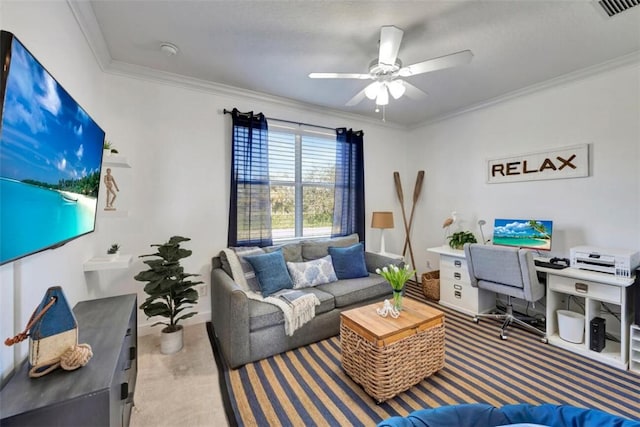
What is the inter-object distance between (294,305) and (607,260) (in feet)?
8.74

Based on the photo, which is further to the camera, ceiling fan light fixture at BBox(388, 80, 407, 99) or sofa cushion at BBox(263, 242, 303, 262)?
sofa cushion at BBox(263, 242, 303, 262)

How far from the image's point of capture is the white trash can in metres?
2.28

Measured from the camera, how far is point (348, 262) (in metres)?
3.09

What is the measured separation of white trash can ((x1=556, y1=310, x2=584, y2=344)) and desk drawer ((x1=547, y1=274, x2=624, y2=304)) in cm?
23

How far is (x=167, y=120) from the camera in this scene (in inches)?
106

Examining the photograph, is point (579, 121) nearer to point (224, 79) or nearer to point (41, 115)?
point (224, 79)

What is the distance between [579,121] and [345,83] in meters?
2.44

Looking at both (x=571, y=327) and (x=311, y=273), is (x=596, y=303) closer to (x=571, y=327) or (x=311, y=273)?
(x=571, y=327)

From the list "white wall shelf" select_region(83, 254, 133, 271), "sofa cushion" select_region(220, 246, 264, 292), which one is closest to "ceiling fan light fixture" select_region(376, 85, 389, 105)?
"sofa cushion" select_region(220, 246, 264, 292)

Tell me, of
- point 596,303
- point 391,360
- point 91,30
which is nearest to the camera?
point 391,360

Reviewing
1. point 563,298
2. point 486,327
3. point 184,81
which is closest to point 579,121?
point 563,298

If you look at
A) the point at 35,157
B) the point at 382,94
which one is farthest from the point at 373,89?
the point at 35,157

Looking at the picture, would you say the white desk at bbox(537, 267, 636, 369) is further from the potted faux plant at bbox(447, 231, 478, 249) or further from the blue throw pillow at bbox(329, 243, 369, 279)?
the blue throw pillow at bbox(329, 243, 369, 279)

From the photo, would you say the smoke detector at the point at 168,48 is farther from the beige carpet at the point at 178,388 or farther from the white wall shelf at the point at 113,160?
the beige carpet at the point at 178,388
